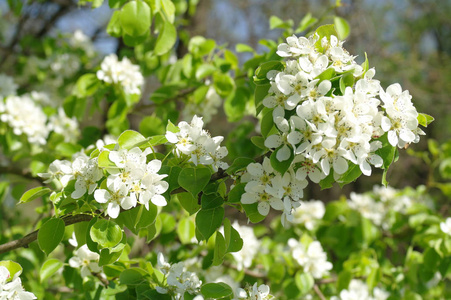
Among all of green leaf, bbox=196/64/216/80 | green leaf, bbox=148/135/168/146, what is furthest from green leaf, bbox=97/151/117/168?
green leaf, bbox=196/64/216/80

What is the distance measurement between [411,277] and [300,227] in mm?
750

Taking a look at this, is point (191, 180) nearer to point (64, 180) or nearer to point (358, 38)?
point (64, 180)

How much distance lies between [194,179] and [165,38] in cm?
90

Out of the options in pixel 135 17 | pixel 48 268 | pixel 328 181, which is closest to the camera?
pixel 328 181

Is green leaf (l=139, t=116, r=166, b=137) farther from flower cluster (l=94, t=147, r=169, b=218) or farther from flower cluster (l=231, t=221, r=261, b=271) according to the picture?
flower cluster (l=94, t=147, r=169, b=218)

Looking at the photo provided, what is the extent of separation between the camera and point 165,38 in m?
1.83

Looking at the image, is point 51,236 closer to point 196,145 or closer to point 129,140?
point 129,140

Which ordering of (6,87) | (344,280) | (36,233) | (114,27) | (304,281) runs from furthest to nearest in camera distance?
(6,87), (344,280), (304,281), (114,27), (36,233)

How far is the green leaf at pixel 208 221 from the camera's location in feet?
3.80

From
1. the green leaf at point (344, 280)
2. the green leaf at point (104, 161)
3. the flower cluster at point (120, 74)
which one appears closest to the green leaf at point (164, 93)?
the flower cluster at point (120, 74)

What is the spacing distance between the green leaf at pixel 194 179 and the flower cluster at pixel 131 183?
0.14 ft

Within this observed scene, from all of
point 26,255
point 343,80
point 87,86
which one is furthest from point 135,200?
point 87,86

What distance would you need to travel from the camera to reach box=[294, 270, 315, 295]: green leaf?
6.89ft

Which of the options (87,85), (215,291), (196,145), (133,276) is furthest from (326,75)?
(87,85)
